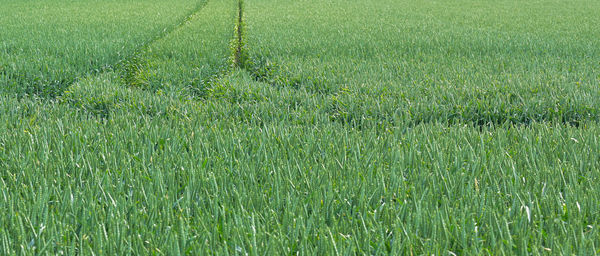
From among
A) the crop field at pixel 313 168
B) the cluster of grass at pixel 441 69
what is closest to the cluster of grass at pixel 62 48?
the crop field at pixel 313 168

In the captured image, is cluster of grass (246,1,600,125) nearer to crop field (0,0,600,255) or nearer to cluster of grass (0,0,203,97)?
crop field (0,0,600,255)

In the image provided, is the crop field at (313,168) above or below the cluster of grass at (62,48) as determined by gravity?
above

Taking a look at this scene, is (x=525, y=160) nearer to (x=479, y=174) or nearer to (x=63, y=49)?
(x=479, y=174)

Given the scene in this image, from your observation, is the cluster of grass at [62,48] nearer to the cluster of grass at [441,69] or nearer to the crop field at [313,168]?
the crop field at [313,168]

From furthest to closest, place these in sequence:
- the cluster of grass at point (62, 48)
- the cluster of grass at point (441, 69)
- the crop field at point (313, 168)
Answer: the cluster of grass at point (62, 48), the cluster of grass at point (441, 69), the crop field at point (313, 168)

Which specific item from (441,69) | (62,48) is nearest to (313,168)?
(441,69)

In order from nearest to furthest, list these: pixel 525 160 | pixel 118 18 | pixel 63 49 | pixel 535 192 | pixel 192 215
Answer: pixel 192 215 < pixel 535 192 < pixel 525 160 < pixel 63 49 < pixel 118 18

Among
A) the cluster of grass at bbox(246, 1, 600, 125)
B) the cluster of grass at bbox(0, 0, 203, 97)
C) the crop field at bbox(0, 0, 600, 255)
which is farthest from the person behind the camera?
the cluster of grass at bbox(0, 0, 203, 97)

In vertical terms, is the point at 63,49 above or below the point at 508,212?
below

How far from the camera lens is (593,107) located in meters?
3.15

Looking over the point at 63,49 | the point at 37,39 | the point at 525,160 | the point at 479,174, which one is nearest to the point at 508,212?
the point at 479,174

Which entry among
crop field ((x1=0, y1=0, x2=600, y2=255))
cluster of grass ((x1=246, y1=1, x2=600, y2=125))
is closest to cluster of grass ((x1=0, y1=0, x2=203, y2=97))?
crop field ((x1=0, y1=0, x2=600, y2=255))

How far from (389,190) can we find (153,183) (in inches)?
29.8

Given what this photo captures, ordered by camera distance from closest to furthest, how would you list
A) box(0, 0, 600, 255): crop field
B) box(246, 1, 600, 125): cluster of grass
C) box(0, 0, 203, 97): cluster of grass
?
box(0, 0, 600, 255): crop field, box(246, 1, 600, 125): cluster of grass, box(0, 0, 203, 97): cluster of grass
